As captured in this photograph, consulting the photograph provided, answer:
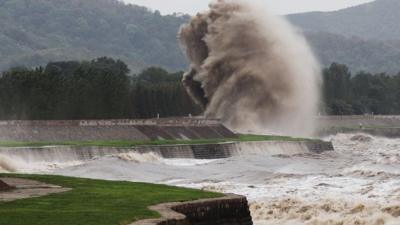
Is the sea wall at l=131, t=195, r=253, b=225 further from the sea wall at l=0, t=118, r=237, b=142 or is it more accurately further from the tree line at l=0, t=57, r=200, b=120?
the tree line at l=0, t=57, r=200, b=120

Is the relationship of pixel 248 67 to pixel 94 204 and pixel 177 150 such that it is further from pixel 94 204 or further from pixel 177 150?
pixel 94 204

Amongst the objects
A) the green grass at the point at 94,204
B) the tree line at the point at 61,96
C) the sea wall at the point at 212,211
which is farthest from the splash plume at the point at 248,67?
the sea wall at the point at 212,211

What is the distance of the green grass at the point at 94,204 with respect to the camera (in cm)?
1756

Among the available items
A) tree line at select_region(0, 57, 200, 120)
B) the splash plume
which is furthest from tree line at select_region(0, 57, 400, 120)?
the splash plume

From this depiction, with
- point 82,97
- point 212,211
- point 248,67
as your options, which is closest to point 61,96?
point 82,97

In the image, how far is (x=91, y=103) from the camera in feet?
319

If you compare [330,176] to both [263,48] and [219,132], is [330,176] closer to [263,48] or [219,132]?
[219,132]

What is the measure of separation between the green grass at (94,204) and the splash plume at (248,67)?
6462 centimetres

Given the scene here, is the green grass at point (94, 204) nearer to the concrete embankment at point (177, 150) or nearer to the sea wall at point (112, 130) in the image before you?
the concrete embankment at point (177, 150)

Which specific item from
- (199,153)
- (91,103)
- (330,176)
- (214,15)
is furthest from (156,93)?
(330,176)

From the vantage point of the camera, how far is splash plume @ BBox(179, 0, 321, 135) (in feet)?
296

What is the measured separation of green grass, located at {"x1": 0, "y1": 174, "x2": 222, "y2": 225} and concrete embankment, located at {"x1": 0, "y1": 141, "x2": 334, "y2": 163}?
952 inches

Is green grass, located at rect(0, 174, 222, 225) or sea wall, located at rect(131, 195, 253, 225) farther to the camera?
sea wall, located at rect(131, 195, 253, 225)

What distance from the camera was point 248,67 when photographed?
91.8 metres
